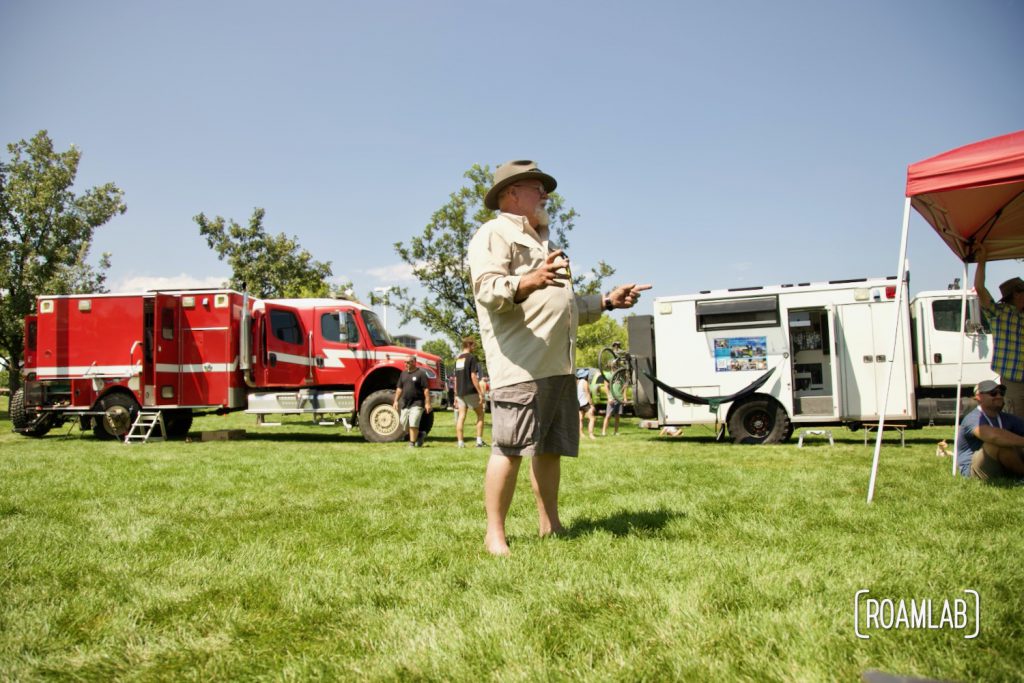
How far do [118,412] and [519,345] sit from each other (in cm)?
1235

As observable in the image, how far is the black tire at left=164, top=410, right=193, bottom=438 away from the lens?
1437 cm

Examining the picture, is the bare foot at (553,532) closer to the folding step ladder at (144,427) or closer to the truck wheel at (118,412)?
the folding step ladder at (144,427)

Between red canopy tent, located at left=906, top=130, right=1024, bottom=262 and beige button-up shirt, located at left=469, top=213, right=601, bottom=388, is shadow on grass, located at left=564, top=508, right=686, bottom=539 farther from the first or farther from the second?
red canopy tent, located at left=906, top=130, right=1024, bottom=262

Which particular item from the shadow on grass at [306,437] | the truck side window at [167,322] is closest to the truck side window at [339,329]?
the shadow on grass at [306,437]

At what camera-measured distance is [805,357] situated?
12.3 metres

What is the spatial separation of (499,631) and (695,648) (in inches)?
23.4

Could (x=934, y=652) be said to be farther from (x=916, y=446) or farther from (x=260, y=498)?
(x=916, y=446)

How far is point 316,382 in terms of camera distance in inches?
541

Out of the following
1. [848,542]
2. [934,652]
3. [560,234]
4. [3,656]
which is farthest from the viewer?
[560,234]

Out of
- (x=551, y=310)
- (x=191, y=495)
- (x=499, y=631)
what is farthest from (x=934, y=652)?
(x=191, y=495)

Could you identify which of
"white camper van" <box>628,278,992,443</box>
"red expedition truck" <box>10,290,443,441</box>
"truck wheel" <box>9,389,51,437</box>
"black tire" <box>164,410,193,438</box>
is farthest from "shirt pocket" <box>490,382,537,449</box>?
"truck wheel" <box>9,389,51,437</box>

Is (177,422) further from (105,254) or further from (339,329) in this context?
(105,254)

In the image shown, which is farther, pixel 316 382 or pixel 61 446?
pixel 316 382

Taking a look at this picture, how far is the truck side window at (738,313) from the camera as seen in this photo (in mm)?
11953
